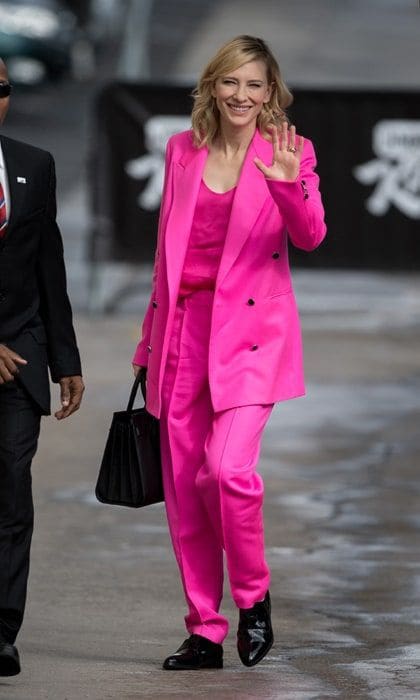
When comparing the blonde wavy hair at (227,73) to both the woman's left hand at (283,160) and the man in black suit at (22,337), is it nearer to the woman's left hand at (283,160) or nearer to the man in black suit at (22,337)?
the woman's left hand at (283,160)

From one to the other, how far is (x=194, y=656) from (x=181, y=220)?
1403 mm

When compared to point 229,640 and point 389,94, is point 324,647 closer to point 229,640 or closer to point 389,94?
Result: point 229,640

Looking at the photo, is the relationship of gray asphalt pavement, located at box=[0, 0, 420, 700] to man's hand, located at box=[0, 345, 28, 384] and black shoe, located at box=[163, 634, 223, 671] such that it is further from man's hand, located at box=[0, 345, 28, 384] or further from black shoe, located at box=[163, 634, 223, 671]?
man's hand, located at box=[0, 345, 28, 384]

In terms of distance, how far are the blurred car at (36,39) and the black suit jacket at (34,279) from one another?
23.0 metres

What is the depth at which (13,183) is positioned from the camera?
613 cm

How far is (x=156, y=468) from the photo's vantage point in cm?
654

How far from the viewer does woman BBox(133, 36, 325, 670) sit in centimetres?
628

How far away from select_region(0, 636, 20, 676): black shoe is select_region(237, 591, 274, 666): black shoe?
735 millimetres

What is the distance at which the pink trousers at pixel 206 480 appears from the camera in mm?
6289

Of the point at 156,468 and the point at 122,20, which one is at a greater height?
the point at 156,468

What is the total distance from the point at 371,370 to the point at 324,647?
21.3ft

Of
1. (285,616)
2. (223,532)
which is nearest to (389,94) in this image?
(285,616)

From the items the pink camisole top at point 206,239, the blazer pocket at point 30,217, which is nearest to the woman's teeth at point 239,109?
the pink camisole top at point 206,239

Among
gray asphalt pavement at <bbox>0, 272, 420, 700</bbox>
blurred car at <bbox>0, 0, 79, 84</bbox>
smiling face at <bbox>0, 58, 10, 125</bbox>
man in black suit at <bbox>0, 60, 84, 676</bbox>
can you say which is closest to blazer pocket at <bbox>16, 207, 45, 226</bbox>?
man in black suit at <bbox>0, 60, 84, 676</bbox>
